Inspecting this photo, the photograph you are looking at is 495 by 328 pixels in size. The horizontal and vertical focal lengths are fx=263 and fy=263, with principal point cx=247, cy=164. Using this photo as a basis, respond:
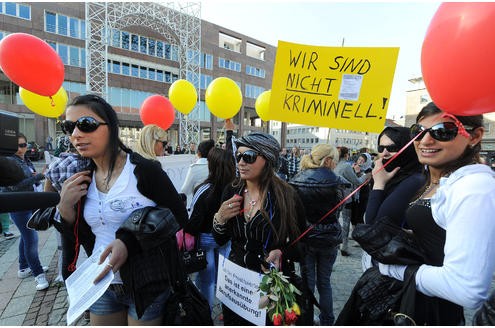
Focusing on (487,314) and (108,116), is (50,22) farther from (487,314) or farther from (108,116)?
(487,314)

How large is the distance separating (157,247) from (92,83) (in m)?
23.4

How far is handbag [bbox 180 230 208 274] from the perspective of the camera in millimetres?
2637

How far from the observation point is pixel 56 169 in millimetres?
1877

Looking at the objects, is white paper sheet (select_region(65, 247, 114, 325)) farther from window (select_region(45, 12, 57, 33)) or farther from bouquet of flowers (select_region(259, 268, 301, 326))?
window (select_region(45, 12, 57, 33))

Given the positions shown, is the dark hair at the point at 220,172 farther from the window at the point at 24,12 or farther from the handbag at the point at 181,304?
the window at the point at 24,12

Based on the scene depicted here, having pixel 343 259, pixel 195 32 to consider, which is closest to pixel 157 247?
pixel 343 259

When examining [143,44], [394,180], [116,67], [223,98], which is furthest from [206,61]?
[394,180]

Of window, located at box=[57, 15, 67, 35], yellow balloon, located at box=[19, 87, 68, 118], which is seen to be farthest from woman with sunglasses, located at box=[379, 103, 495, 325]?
window, located at box=[57, 15, 67, 35]

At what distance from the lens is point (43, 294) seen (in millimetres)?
3396

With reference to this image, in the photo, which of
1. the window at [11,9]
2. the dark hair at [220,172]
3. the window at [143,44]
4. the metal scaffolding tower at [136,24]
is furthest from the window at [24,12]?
the dark hair at [220,172]

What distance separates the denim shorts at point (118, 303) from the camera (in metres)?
1.61

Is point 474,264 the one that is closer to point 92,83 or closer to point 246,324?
point 246,324

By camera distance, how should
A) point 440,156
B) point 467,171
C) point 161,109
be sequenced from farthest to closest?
1. point 161,109
2. point 440,156
3. point 467,171

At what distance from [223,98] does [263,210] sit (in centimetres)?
409
